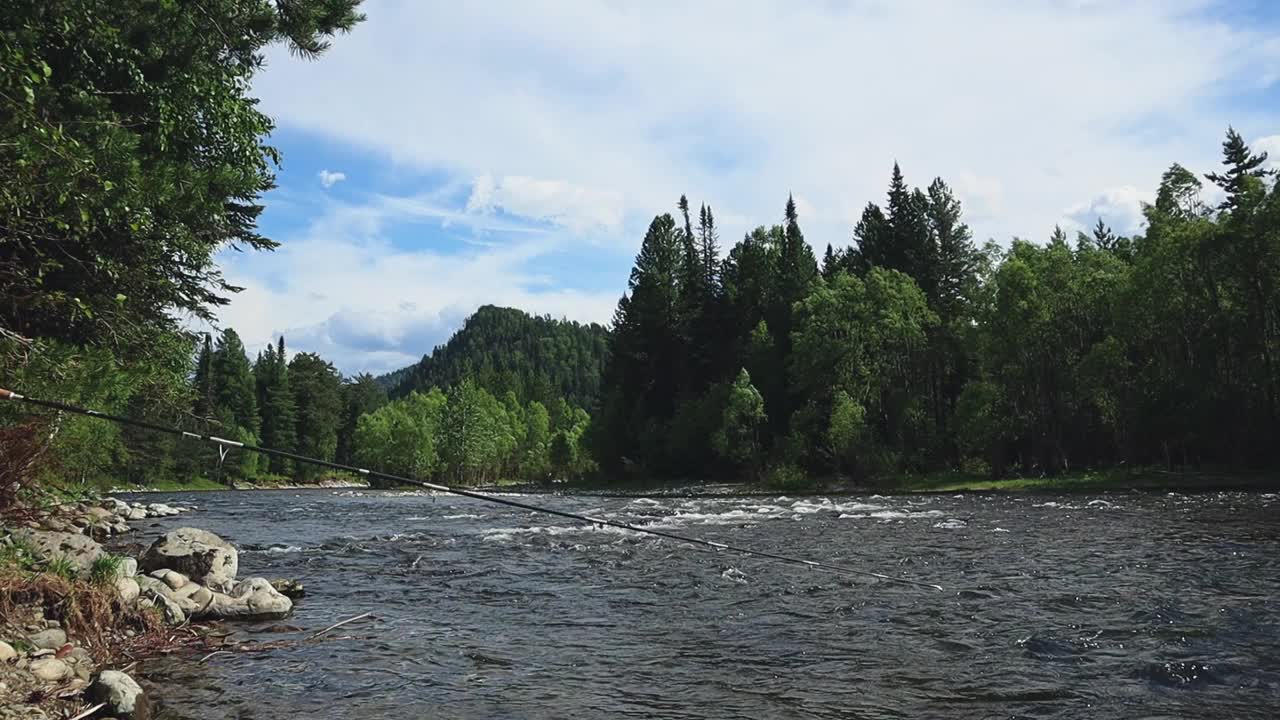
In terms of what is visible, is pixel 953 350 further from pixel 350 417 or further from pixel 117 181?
pixel 350 417

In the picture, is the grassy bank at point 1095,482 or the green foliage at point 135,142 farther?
the grassy bank at point 1095,482

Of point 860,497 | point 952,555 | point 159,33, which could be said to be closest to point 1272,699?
point 952,555

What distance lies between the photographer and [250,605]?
1240 cm

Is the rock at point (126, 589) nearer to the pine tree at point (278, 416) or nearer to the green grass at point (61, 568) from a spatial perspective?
the green grass at point (61, 568)

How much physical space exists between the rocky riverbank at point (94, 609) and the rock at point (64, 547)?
25mm

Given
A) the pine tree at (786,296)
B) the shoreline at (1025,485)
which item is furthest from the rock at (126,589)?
the pine tree at (786,296)

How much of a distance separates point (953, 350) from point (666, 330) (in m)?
33.6

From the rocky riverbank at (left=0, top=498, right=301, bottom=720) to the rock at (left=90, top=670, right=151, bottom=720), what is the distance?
1cm

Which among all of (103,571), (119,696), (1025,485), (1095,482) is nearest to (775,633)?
(119,696)

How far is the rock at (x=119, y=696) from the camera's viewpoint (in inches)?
282

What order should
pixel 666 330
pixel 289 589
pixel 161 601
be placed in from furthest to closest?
pixel 666 330, pixel 289 589, pixel 161 601

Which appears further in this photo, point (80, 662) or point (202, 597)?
point (202, 597)

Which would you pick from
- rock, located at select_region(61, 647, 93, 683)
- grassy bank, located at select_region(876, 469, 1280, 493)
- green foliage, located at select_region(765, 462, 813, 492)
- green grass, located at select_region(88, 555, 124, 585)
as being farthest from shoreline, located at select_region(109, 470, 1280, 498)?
rock, located at select_region(61, 647, 93, 683)

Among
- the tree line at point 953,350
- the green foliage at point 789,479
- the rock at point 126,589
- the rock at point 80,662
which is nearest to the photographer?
the rock at point 80,662
